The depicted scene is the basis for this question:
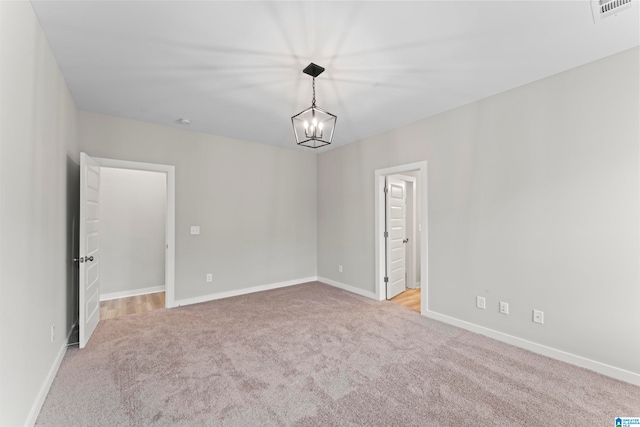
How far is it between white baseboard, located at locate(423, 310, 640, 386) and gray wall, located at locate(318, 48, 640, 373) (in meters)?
0.05

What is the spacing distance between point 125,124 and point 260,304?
3.16 metres

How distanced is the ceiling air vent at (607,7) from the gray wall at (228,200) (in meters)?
4.35

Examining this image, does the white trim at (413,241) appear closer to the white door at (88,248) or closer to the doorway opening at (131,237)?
the doorway opening at (131,237)

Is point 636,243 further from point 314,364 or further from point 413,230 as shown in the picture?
point 413,230

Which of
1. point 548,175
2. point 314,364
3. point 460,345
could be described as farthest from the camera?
point 460,345

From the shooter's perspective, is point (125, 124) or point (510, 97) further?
point (125, 124)

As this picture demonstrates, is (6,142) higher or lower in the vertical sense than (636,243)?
higher

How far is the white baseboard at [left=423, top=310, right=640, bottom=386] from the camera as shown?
2.30m

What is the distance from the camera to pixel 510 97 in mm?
2990

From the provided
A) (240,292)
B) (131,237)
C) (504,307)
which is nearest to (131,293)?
(131,237)

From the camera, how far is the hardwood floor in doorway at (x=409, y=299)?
13.9ft

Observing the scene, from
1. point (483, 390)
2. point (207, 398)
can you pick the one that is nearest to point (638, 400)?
point (483, 390)

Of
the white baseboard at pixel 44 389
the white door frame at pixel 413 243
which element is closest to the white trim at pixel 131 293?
the white baseboard at pixel 44 389

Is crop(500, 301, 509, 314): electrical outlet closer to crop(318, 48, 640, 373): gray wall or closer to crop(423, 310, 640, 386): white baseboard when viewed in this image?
crop(318, 48, 640, 373): gray wall
